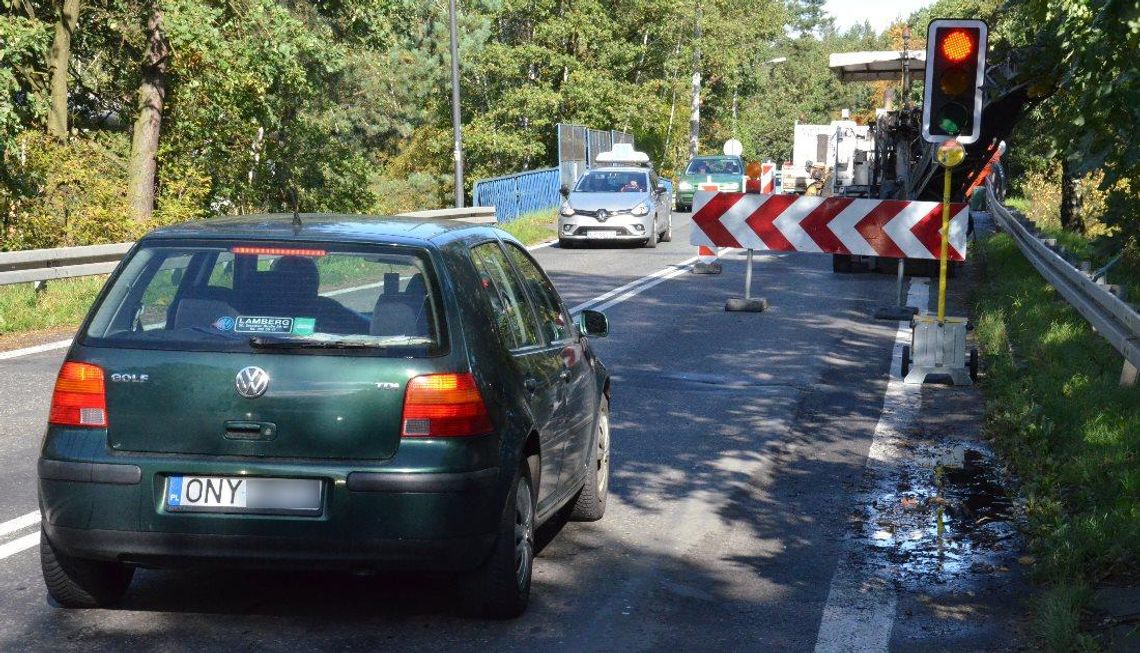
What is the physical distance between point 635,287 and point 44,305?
25.5 feet

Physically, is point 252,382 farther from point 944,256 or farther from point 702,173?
point 702,173

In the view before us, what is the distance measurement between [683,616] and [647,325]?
10.2 meters

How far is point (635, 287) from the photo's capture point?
803 inches

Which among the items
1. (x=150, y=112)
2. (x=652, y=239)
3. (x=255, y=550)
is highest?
(x=150, y=112)

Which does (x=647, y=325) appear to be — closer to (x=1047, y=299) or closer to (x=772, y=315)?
(x=772, y=315)

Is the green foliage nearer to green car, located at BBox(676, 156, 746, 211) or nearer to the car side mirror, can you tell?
the car side mirror

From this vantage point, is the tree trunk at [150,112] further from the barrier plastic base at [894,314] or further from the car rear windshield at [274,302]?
the car rear windshield at [274,302]

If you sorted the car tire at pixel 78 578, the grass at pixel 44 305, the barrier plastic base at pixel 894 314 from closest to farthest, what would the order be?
the car tire at pixel 78 578, the grass at pixel 44 305, the barrier plastic base at pixel 894 314

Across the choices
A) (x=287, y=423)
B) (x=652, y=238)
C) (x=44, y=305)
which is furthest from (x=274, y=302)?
(x=652, y=238)

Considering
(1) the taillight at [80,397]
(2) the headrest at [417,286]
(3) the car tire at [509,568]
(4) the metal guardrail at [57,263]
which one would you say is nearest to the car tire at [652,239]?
(4) the metal guardrail at [57,263]

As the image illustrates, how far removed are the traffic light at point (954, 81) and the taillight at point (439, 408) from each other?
6.90 metres

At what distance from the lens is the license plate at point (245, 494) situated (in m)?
5.14

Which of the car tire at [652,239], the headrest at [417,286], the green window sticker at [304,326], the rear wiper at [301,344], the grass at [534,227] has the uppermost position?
the headrest at [417,286]

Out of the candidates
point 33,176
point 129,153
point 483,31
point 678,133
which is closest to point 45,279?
point 33,176
